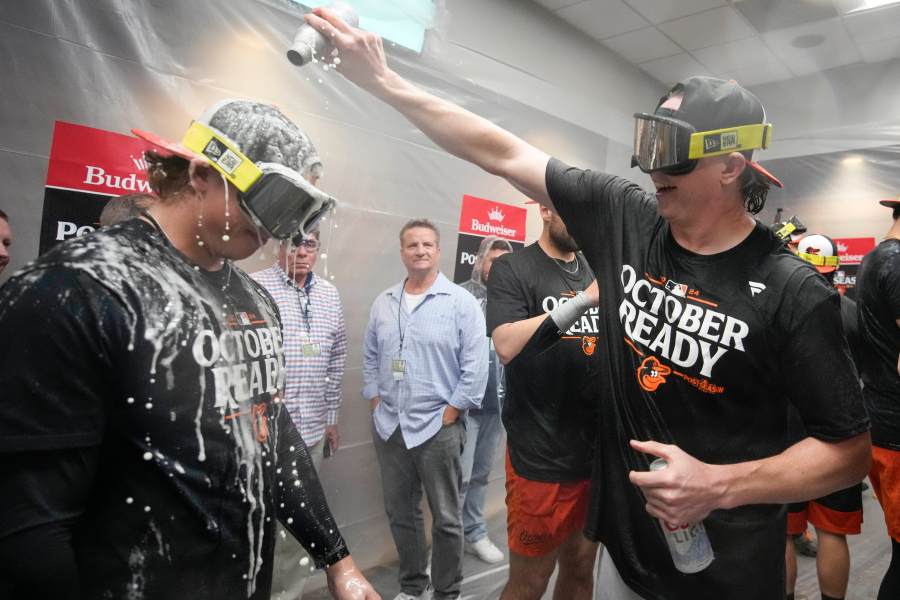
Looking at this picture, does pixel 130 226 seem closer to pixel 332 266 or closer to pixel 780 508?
pixel 780 508

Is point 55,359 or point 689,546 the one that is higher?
point 55,359

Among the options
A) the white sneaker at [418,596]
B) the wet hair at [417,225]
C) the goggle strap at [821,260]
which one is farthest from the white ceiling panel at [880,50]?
the white sneaker at [418,596]

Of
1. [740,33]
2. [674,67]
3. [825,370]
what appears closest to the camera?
[825,370]

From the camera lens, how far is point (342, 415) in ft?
11.1

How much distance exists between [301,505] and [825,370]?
1.31 metres

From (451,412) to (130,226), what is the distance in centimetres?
236

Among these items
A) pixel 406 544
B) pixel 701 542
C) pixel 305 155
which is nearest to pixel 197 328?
pixel 305 155

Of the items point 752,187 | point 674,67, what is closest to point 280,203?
point 752,187

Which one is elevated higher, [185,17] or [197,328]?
[185,17]

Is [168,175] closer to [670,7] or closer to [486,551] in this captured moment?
[486,551]

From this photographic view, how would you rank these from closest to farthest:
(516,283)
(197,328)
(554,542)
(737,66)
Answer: (197,328)
(554,542)
(516,283)
(737,66)

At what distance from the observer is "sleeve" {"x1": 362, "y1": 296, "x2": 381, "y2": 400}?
11.0 ft

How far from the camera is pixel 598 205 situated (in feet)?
5.62

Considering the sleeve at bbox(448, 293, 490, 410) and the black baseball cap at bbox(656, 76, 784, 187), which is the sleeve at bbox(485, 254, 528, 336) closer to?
the sleeve at bbox(448, 293, 490, 410)
